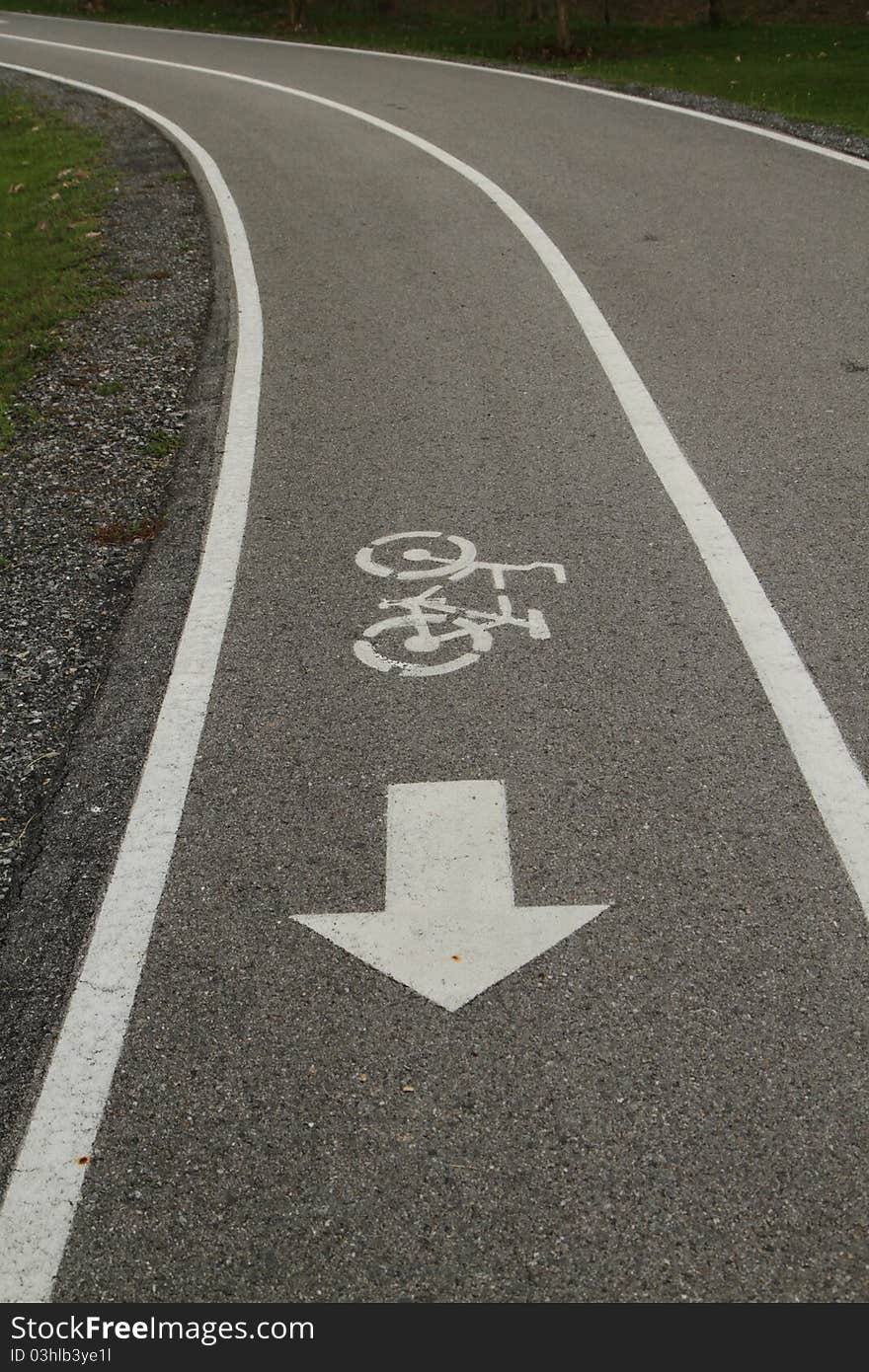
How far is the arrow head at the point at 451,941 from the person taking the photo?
3764mm

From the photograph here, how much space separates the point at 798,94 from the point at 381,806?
18287 millimetres

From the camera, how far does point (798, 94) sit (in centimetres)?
1934

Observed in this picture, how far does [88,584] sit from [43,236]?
28.1 ft

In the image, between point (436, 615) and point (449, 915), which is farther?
point (436, 615)


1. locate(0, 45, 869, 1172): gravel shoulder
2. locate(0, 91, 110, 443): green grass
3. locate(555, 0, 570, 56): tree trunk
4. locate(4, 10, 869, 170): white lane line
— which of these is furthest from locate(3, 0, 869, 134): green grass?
locate(0, 45, 869, 1172): gravel shoulder

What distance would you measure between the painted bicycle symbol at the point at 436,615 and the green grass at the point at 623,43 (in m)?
12.2

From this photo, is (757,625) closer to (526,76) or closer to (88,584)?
(88,584)

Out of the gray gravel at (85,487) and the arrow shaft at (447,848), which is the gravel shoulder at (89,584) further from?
the arrow shaft at (447,848)

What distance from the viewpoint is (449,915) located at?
4016mm

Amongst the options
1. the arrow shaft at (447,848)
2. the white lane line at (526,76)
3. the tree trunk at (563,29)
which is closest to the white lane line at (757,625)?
the arrow shaft at (447,848)

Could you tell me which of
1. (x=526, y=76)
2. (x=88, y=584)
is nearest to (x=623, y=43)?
(x=526, y=76)

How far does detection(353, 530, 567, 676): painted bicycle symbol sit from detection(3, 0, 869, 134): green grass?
12.2 metres
